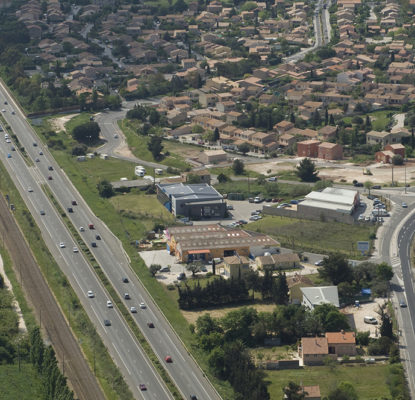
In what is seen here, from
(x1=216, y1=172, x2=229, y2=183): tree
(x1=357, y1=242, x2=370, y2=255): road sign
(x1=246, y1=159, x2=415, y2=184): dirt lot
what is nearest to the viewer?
(x1=357, y1=242, x2=370, y2=255): road sign

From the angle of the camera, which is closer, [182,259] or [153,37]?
[182,259]

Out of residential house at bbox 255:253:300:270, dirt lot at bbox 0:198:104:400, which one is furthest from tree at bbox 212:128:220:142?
residential house at bbox 255:253:300:270

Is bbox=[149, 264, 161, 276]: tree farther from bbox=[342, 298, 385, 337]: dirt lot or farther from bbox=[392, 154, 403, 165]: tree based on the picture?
bbox=[392, 154, 403, 165]: tree

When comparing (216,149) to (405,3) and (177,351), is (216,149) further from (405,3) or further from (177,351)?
(405,3)

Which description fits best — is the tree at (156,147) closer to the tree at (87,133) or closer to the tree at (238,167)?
the tree at (87,133)

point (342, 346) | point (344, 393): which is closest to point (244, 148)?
point (342, 346)

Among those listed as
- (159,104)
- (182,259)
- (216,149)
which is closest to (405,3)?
(159,104)
